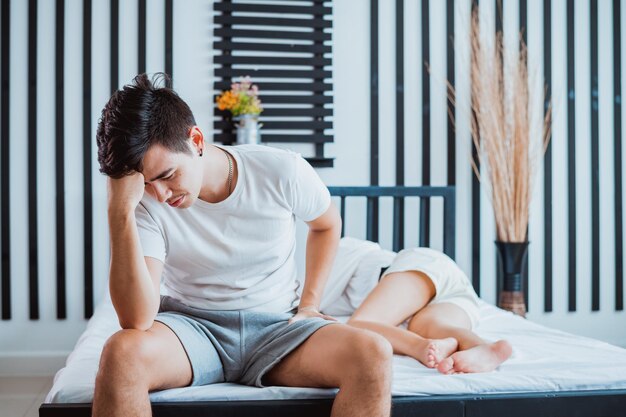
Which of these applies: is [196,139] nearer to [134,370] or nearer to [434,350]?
[134,370]

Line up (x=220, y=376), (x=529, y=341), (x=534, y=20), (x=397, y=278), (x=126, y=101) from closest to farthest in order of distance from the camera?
(x=126, y=101)
(x=220, y=376)
(x=529, y=341)
(x=397, y=278)
(x=534, y=20)

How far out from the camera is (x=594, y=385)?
5.17 ft

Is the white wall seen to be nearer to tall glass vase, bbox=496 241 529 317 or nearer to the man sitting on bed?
tall glass vase, bbox=496 241 529 317

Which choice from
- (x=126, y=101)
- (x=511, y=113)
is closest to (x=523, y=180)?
(x=511, y=113)

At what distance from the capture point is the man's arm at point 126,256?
4.50 ft

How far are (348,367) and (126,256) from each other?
0.55m

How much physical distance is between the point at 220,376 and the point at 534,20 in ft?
9.51

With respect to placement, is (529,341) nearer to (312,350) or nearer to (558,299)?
(312,350)

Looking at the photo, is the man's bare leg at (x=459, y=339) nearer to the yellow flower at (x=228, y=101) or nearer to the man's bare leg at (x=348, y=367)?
the man's bare leg at (x=348, y=367)

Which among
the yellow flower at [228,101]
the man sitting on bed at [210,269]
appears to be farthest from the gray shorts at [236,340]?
the yellow flower at [228,101]

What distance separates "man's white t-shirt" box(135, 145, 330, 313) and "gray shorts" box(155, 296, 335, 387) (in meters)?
0.04

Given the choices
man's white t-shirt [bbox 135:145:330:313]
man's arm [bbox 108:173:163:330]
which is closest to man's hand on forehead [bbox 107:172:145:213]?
man's arm [bbox 108:173:163:330]

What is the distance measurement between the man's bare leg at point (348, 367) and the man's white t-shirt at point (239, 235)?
0.70 feet

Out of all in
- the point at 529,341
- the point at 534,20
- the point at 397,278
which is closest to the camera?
the point at 529,341
